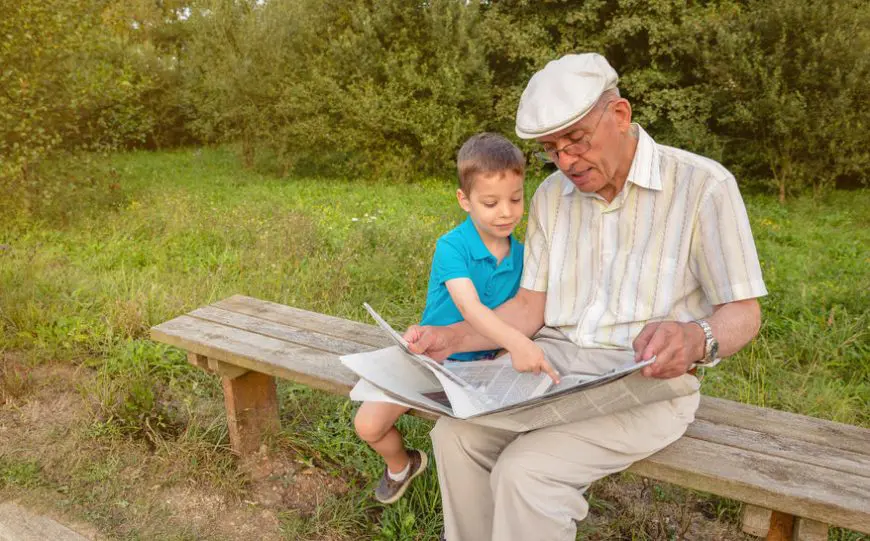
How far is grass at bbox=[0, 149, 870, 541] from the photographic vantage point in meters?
2.76

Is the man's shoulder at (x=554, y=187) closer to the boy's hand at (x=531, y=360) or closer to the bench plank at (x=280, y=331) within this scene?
the boy's hand at (x=531, y=360)

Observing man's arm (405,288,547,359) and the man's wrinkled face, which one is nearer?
the man's wrinkled face

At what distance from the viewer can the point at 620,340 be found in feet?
6.91

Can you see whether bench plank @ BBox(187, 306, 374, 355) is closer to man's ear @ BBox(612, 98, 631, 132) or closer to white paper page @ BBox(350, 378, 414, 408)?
white paper page @ BBox(350, 378, 414, 408)

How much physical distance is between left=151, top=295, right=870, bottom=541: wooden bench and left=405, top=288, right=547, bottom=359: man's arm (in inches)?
14.7

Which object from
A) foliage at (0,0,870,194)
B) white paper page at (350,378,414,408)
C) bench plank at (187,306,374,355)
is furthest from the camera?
foliage at (0,0,870,194)

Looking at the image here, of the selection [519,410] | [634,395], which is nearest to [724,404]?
[634,395]

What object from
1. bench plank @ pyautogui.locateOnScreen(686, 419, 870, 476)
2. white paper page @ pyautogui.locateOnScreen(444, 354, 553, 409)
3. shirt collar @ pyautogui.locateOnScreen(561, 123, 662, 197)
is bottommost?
bench plank @ pyautogui.locateOnScreen(686, 419, 870, 476)

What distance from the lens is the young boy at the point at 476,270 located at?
7.06 feet

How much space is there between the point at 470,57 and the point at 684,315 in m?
10.5

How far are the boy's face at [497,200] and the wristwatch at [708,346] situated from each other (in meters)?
0.70

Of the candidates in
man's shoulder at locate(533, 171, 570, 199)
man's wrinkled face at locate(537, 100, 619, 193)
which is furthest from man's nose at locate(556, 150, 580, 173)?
man's shoulder at locate(533, 171, 570, 199)

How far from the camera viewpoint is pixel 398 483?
2541mm

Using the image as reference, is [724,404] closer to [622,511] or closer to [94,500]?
[622,511]
